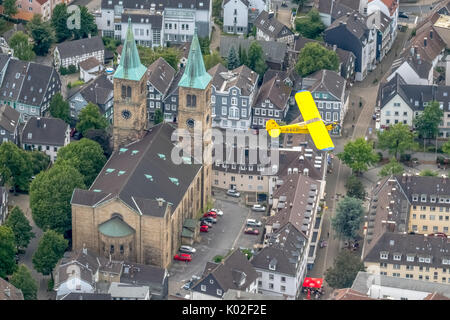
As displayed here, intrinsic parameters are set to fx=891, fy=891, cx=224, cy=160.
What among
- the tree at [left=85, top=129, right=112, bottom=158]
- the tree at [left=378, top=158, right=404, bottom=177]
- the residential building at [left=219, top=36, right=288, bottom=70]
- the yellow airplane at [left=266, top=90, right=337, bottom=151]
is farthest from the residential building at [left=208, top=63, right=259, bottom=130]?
the tree at [left=378, top=158, right=404, bottom=177]

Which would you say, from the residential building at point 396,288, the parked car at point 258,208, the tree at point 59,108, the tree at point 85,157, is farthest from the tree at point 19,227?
the residential building at point 396,288

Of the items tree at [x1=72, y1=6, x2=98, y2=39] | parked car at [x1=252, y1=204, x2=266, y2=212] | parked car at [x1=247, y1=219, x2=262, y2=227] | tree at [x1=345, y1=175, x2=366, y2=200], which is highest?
tree at [x1=72, y1=6, x2=98, y2=39]

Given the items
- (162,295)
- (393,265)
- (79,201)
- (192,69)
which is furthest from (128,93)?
(393,265)

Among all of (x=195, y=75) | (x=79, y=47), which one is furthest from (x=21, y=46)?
(x=195, y=75)

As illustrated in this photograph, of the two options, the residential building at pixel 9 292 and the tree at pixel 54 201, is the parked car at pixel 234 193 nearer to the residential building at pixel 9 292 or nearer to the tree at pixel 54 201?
the tree at pixel 54 201

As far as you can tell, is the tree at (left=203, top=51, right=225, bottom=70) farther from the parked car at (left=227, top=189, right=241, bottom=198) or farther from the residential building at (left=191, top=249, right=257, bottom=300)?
the residential building at (left=191, top=249, right=257, bottom=300)
